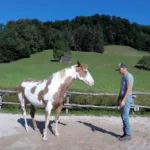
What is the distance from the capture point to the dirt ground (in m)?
6.80

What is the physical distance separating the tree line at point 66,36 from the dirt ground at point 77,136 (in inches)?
2410

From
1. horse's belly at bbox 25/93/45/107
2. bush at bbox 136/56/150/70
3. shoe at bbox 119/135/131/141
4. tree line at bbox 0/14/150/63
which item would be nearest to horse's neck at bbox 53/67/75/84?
horse's belly at bbox 25/93/45/107

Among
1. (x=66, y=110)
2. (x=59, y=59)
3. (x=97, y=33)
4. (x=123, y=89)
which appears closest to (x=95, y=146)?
(x=123, y=89)

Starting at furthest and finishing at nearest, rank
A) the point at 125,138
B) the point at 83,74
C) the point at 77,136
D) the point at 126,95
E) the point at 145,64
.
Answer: the point at 145,64, the point at 77,136, the point at 83,74, the point at 125,138, the point at 126,95

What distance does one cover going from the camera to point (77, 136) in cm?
772

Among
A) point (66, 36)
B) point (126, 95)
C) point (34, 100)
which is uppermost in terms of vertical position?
point (66, 36)

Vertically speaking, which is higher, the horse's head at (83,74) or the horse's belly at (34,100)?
the horse's head at (83,74)

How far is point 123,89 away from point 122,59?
6726 centimetres

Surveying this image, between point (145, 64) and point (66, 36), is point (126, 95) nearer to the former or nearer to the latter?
point (145, 64)

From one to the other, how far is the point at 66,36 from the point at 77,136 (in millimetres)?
81821

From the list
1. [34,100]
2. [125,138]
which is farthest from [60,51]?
[125,138]

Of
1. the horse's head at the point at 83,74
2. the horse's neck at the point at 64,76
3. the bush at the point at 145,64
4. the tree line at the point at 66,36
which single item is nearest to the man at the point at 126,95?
the horse's head at the point at 83,74

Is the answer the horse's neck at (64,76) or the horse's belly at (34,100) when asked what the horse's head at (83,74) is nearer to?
the horse's neck at (64,76)

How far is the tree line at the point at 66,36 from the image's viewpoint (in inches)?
2963
